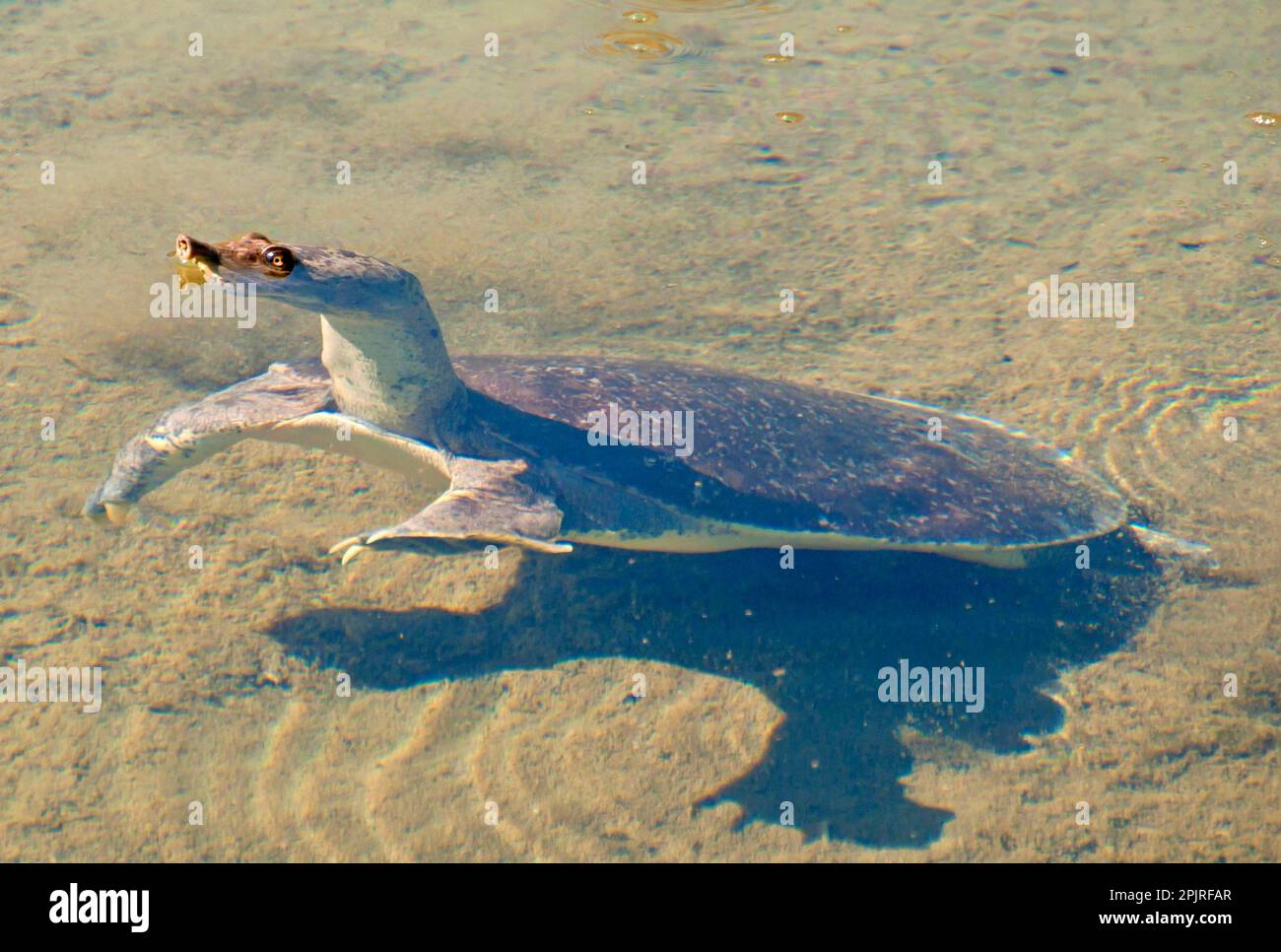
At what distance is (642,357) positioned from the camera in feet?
13.8

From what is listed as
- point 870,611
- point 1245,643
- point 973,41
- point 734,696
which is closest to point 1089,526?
point 1245,643

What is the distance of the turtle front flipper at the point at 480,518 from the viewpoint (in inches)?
102

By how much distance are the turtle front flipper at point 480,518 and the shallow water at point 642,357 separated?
494mm

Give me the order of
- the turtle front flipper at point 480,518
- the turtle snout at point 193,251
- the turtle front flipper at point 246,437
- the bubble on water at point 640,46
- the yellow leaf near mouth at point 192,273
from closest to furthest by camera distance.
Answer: the turtle snout at point 193,251, the yellow leaf near mouth at point 192,273, the turtle front flipper at point 480,518, the turtle front flipper at point 246,437, the bubble on water at point 640,46

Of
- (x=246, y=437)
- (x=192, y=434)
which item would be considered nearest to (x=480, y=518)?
(x=246, y=437)

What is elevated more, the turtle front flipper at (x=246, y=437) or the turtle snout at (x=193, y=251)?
the turtle snout at (x=193, y=251)

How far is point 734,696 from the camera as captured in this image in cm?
296

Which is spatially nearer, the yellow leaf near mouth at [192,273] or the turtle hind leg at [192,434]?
the yellow leaf near mouth at [192,273]

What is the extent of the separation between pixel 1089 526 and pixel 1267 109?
4.64m

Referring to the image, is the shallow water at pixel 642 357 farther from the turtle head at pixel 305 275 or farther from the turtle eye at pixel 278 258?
the turtle eye at pixel 278 258

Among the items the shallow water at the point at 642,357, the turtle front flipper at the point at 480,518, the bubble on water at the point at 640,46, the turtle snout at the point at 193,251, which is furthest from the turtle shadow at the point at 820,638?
the bubble on water at the point at 640,46

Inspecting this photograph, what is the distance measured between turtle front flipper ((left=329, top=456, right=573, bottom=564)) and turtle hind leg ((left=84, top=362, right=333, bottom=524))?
55 cm

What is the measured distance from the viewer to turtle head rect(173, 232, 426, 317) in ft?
7.16

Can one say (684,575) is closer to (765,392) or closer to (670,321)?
(765,392)
